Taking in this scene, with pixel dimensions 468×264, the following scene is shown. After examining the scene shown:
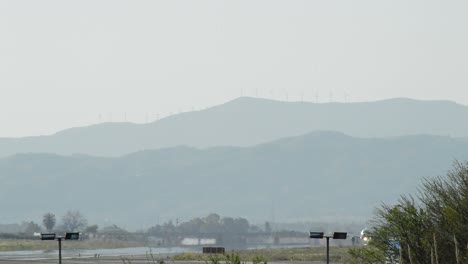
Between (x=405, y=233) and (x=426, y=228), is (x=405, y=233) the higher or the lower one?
the lower one

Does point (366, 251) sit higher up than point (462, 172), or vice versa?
point (462, 172)

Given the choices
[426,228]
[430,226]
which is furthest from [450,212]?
[430,226]

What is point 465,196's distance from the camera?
1563 inches

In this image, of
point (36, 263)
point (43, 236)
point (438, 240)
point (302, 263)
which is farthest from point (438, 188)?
point (36, 263)

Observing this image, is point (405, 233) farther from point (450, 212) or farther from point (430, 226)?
point (450, 212)

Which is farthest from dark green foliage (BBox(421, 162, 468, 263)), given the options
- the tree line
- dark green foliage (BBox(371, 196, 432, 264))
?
dark green foliage (BBox(371, 196, 432, 264))

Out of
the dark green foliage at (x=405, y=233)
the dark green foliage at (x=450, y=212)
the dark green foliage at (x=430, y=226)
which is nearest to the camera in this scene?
the dark green foliage at (x=450, y=212)

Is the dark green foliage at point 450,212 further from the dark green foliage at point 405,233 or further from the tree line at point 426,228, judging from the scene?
the dark green foliage at point 405,233

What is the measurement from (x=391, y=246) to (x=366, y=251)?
844 millimetres

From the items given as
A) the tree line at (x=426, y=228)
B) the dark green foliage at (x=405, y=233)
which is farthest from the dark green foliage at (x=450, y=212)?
the dark green foliage at (x=405, y=233)

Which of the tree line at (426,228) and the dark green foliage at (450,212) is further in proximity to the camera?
the tree line at (426,228)

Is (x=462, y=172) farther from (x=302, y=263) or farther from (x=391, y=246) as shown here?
(x=302, y=263)

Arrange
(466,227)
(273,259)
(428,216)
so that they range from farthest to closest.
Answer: (273,259)
(428,216)
(466,227)

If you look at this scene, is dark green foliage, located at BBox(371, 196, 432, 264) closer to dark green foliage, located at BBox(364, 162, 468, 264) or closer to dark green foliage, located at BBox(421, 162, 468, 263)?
dark green foliage, located at BBox(364, 162, 468, 264)
